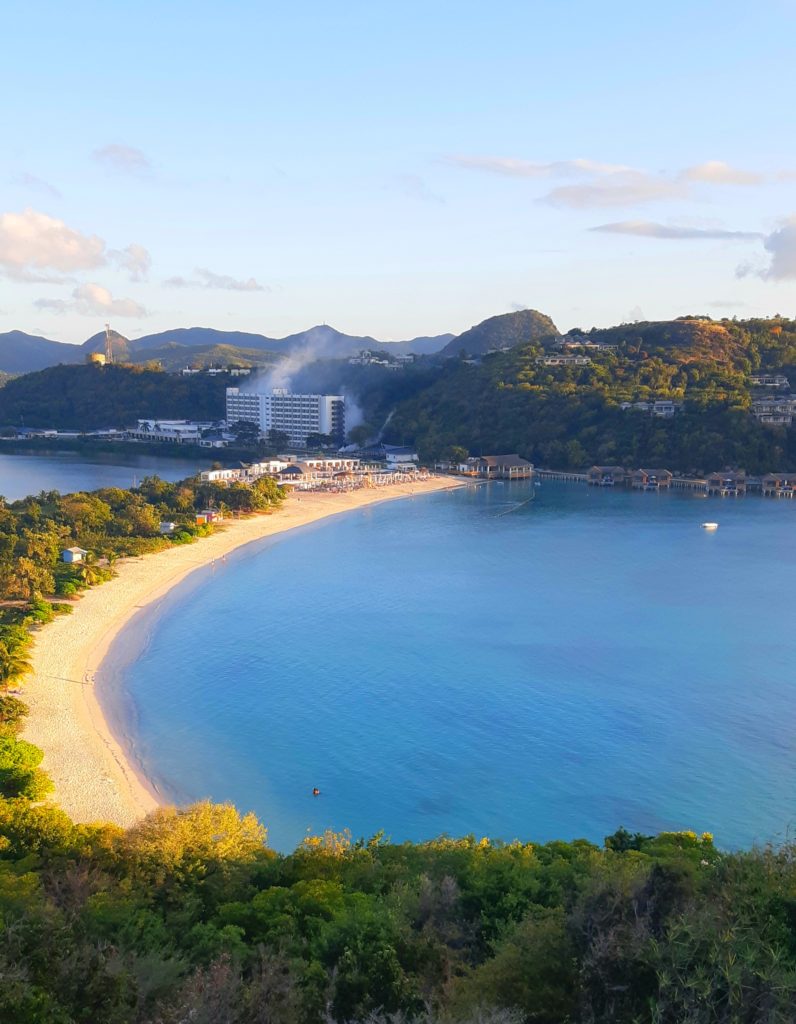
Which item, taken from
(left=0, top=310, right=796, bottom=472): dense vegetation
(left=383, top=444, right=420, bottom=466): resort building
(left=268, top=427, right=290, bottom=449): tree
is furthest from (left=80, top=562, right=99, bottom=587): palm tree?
(left=268, top=427, right=290, bottom=449): tree

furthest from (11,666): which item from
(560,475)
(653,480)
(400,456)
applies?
(400,456)

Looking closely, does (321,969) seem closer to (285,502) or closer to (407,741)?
(407,741)

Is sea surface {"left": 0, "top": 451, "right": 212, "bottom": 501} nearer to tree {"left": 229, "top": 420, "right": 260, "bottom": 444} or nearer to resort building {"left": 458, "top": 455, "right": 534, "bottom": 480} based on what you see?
tree {"left": 229, "top": 420, "right": 260, "bottom": 444}

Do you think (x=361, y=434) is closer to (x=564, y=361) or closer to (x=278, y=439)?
(x=278, y=439)

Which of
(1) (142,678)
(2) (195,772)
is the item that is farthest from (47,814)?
(1) (142,678)

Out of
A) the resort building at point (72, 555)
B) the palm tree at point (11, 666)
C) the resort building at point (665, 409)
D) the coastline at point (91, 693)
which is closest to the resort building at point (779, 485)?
the resort building at point (665, 409)

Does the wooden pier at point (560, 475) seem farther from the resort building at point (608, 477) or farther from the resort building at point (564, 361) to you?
the resort building at point (564, 361)
